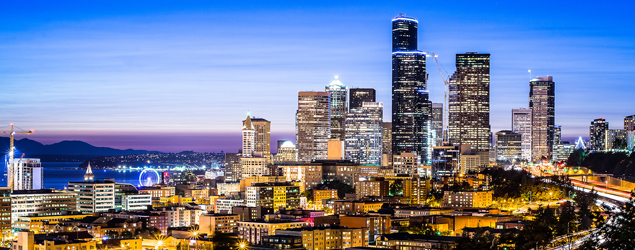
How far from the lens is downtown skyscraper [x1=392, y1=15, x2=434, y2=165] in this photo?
143 metres

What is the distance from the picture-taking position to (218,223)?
61.7m

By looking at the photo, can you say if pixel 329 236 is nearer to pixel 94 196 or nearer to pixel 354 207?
pixel 354 207

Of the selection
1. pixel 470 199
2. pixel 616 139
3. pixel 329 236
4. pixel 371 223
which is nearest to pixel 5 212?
pixel 329 236

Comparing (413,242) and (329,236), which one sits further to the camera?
(329,236)

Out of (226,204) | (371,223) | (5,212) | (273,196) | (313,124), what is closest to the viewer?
(371,223)

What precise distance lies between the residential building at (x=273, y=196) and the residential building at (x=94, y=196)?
1238cm

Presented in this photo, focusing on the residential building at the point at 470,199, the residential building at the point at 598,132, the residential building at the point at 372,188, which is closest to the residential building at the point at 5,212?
the residential building at the point at 372,188

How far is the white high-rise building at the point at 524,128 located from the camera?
180750 mm

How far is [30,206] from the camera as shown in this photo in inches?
2901

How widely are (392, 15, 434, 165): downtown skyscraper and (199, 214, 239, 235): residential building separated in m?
81.1

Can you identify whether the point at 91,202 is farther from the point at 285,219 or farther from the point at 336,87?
the point at 336,87

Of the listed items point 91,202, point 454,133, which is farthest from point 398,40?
point 91,202

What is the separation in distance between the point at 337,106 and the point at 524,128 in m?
52.6

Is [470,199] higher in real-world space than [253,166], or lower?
lower
